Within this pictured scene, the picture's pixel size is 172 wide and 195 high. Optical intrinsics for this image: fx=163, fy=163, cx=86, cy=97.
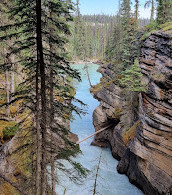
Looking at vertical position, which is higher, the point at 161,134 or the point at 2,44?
the point at 2,44

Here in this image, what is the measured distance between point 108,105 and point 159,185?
11.6m

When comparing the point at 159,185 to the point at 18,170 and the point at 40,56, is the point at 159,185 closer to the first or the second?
the point at 18,170

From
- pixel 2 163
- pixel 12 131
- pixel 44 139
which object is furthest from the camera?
pixel 12 131

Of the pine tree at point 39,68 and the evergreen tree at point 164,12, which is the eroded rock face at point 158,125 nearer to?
the pine tree at point 39,68

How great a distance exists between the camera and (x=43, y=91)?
6.42 meters

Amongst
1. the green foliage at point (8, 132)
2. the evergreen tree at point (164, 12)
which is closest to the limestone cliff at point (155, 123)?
the green foliage at point (8, 132)

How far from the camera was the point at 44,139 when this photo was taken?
273 inches

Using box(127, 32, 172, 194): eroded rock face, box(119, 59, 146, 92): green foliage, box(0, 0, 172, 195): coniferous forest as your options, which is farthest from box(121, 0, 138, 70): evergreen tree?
box(127, 32, 172, 194): eroded rock face

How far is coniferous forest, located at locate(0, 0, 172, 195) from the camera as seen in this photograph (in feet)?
19.9

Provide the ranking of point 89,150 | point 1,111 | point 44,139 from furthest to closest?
point 89,150 < point 1,111 < point 44,139

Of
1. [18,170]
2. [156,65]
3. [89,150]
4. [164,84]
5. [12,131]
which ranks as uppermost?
[156,65]

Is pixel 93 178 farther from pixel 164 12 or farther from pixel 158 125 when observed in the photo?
pixel 164 12

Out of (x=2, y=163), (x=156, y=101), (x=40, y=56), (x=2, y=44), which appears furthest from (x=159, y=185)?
(x=2, y=44)

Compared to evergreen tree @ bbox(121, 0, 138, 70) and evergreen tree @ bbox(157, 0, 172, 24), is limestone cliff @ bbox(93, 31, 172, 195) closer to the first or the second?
evergreen tree @ bbox(121, 0, 138, 70)
